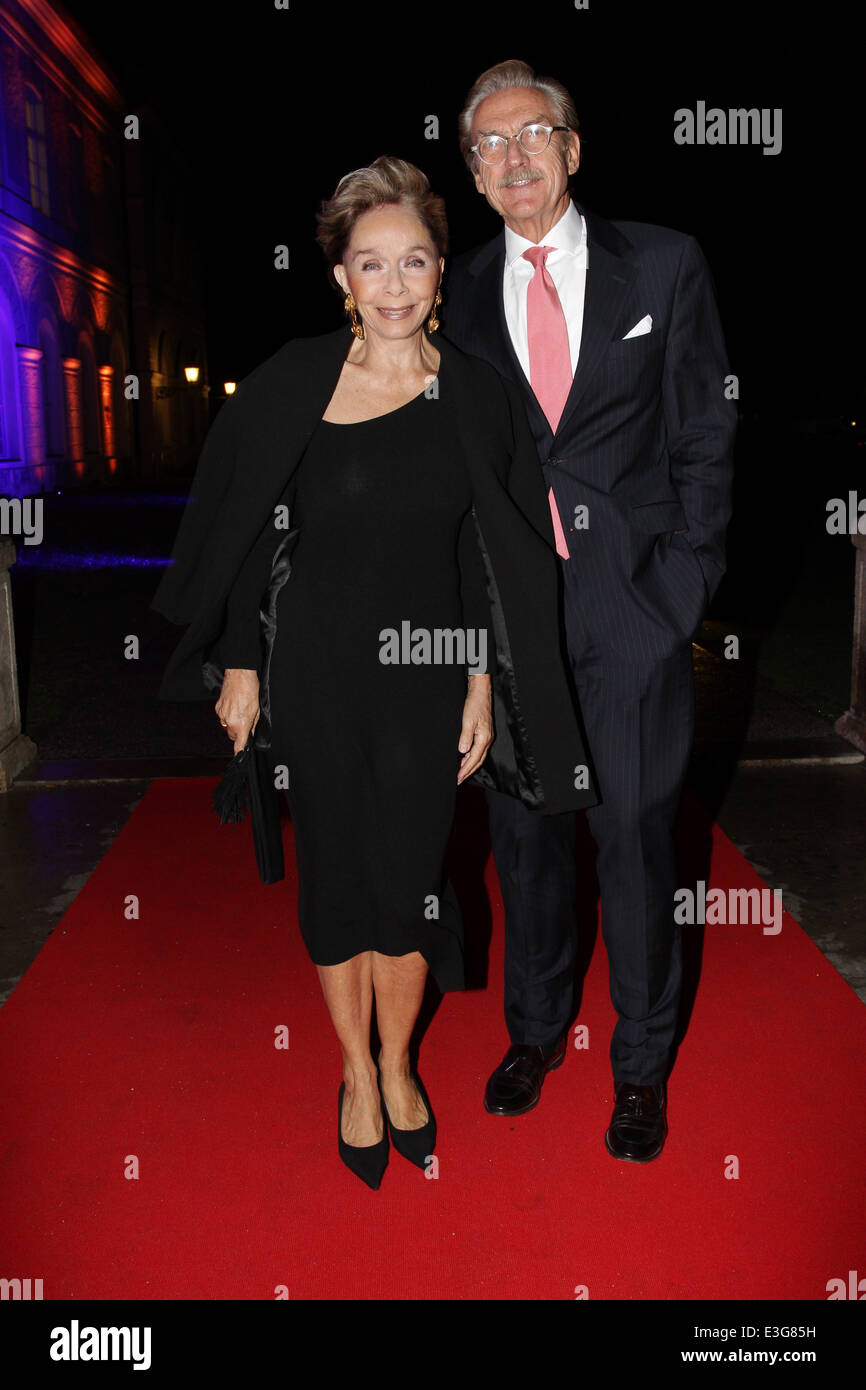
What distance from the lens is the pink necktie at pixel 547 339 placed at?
2631 mm

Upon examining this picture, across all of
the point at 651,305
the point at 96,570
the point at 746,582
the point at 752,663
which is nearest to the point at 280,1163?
the point at 651,305

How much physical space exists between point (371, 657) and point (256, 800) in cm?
48

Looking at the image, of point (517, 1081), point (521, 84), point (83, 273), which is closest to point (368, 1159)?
point (517, 1081)

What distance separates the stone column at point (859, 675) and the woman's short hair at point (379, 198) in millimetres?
4373

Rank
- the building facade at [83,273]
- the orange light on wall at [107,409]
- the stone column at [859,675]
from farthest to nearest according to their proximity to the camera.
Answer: the orange light on wall at [107,409]
the building facade at [83,273]
the stone column at [859,675]

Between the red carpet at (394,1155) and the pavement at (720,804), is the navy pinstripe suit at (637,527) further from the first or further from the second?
the pavement at (720,804)

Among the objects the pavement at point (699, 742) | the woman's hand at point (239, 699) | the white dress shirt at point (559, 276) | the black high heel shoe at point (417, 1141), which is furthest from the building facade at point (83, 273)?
the black high heel shoe at point (417, 1141)

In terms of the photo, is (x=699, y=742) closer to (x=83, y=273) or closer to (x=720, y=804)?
(x=720, y=804)

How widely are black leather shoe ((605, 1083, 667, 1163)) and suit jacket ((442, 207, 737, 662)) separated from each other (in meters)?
1.11

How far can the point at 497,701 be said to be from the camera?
106 inches

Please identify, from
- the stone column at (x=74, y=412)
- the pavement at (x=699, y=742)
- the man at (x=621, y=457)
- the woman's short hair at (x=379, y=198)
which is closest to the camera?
the woman's short hair at (x=379, y=198)

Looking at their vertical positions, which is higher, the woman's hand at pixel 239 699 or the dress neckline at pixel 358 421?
the dress neckline at pixel 358 421
